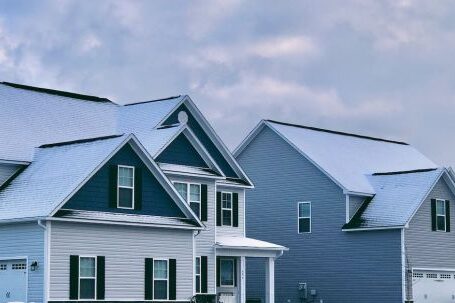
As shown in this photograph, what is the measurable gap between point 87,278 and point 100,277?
626 millimetres

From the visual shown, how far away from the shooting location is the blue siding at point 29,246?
121 feet

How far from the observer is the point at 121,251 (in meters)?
39.9

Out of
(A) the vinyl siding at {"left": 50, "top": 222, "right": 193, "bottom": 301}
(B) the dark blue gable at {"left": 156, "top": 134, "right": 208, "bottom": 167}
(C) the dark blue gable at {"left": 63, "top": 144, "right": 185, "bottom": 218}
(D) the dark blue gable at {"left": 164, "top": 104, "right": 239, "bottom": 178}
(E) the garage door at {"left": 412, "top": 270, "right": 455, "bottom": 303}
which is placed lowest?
(E) the garage door at {"left": 412, "top": 270, "right": 455, "bottom": 303}

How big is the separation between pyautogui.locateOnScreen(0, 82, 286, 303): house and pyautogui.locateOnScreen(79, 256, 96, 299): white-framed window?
0.15 ft

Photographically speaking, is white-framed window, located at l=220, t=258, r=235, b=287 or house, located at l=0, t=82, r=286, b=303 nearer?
house, located at l=0, t=82, r=286, b=303

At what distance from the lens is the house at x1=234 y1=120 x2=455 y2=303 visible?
53875 millimetres

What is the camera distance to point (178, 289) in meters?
42.4

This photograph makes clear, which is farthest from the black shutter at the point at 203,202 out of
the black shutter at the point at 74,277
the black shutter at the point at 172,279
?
the black shutter at the point at 74,277

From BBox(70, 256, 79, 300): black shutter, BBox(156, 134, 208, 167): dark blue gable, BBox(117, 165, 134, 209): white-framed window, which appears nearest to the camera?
BBox(70, 256, 79, 300): black shutter

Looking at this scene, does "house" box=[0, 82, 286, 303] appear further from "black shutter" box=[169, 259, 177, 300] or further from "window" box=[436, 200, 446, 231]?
"window" box=[436, 200, 446, 231]

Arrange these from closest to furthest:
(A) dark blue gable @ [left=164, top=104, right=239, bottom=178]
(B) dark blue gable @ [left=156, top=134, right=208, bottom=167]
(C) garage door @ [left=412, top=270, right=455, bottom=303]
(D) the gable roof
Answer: (B) dark blue gable @ [left=156, top=134, right=208, bottom=167] → (A) dark blue gable @ [left=164, top=104, right=239, bottom=178] → (C) garage door @ [left=412, top=270, right=455, bottom=303] → (D) the gable roof

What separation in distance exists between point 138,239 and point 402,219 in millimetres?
17999

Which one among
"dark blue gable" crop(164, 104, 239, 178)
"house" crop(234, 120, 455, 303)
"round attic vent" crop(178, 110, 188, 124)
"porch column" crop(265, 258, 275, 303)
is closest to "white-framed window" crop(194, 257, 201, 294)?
"porch column" crop(265, 258, 275, 303)

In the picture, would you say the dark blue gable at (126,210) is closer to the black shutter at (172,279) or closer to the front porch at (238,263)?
the black shutter at (172,279)
